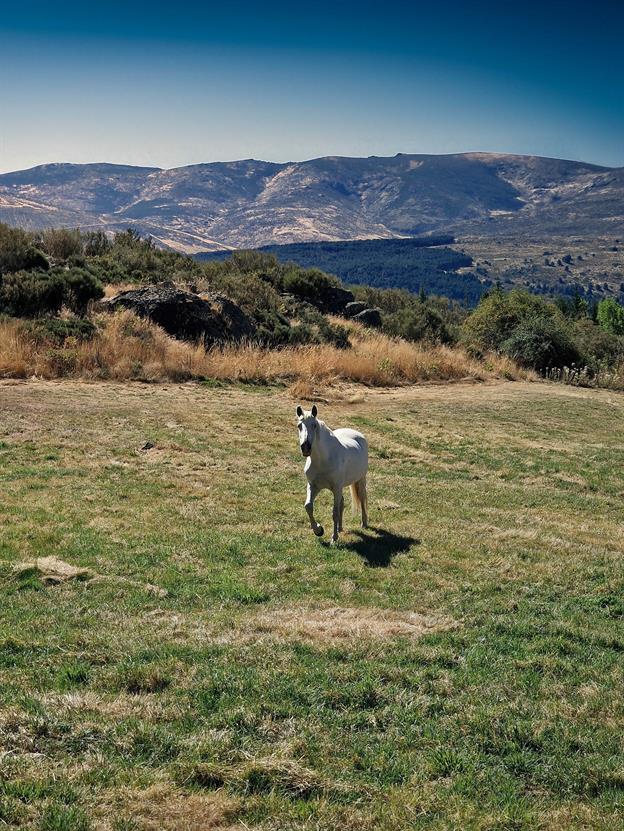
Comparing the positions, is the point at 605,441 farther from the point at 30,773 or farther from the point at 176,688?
the point at 30,773

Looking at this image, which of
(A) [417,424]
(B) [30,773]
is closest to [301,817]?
(B) [30,773]

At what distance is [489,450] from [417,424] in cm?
305

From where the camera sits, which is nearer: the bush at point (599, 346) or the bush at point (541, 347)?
the bush at point (541, 347)

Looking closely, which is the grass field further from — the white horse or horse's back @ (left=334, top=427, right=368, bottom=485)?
horse's back @ (left=334, top=427, right=368, bottom=485)

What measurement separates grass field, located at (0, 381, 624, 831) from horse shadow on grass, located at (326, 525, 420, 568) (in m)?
0.05

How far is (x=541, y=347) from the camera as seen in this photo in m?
36.5

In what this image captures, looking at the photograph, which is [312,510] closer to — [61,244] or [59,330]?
[59,330]

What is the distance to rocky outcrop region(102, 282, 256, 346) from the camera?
27.3 meters

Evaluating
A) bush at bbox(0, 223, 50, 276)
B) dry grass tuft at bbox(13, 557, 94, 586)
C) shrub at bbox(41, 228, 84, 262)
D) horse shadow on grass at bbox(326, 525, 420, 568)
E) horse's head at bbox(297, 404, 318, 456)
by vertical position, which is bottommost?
horse shadow on grass at bbox(326, 525, 420, 568)

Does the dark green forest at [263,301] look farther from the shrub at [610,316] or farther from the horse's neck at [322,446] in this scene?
the shrub at [610,316]

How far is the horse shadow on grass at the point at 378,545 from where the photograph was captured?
973 cm

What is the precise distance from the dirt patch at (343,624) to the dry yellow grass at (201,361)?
52.8ft

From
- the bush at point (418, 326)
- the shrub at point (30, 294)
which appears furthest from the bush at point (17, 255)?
the bush at point (418, 326)

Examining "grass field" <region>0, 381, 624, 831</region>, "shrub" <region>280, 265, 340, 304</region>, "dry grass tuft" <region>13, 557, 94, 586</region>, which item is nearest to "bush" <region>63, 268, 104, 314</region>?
Result: "shrub" <region>280, 265, 340, 304</region>
